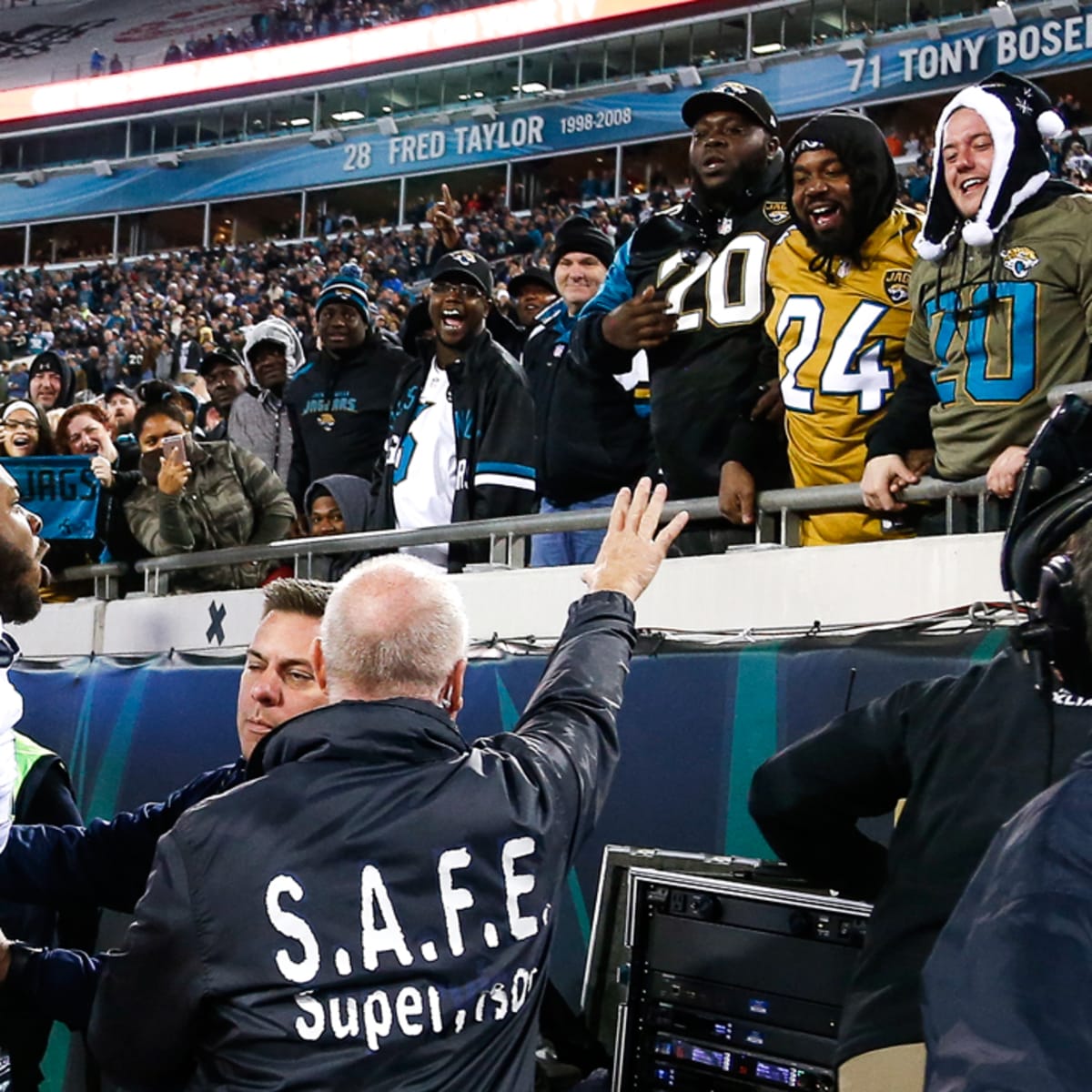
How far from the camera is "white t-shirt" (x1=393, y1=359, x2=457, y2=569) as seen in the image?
5.18 metres

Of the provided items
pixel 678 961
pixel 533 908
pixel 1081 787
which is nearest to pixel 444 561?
pixel 678 961

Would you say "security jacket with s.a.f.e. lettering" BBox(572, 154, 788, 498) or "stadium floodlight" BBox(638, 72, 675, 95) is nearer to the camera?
"security jacket with s.a.f.e. lettering" BBox(572, 154, 788, 498)

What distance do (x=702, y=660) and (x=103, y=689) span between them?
2.54 metres

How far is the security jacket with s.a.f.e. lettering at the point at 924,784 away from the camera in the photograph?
1.94 m

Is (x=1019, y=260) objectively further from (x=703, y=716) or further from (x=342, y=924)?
(x=342, y=924)

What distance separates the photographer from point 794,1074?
2312 millimetres

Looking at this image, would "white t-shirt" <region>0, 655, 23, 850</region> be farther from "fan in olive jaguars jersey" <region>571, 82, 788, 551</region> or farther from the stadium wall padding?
"fan in olive jaguars jersey" <region>571, 82, 788, 551</region>

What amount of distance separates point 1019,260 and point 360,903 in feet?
7.41

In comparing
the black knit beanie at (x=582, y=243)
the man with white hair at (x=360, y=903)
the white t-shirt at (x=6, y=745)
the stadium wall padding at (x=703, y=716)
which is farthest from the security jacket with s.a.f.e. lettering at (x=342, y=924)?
the black knit beanie at (x=582, y=243)

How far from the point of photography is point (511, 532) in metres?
4.52

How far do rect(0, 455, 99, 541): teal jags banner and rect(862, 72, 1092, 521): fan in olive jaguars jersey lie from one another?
142 inches

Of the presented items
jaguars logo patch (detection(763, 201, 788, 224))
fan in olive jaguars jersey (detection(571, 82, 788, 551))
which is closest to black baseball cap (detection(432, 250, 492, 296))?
fan in olive jaguars jersey (detection(571, 82, 788, 551))

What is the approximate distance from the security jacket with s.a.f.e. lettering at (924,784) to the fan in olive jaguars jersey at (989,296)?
1317 mm

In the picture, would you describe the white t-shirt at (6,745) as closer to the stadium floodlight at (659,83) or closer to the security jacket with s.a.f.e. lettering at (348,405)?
the security jacket with s.a.f.e. lettering at (348,405)
